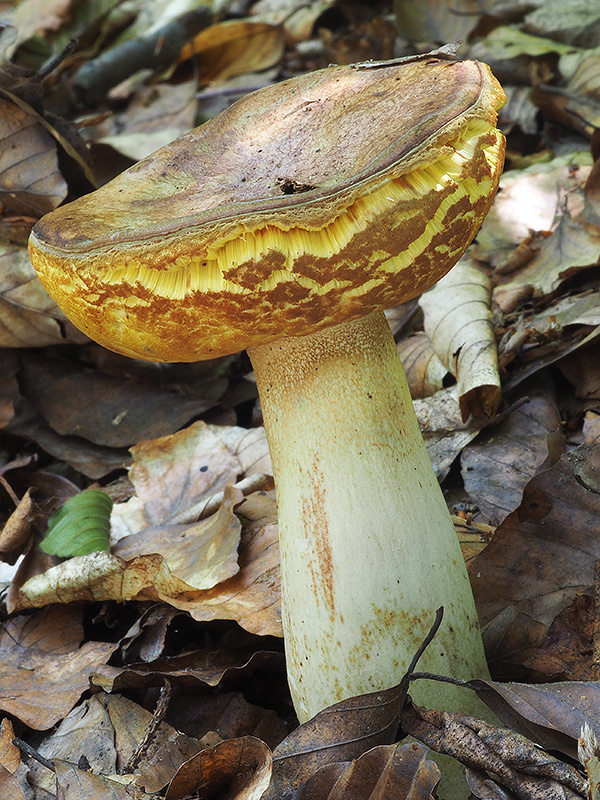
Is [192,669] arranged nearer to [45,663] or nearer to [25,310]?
[45,663]

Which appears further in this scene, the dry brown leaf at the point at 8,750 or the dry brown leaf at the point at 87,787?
the dry brown leaf at the point at 8,750

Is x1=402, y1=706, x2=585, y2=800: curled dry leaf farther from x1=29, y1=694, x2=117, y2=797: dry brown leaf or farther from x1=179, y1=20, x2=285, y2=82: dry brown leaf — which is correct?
x1=179, y1=20, x2=285, y2=82: dry brown leaf

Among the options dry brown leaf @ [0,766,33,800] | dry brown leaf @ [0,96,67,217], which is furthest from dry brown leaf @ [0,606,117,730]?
dry brown leaf @ [0,96,67,217]

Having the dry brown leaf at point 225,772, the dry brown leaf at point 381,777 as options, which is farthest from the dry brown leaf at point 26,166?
the dry brown leaf at point 381,777

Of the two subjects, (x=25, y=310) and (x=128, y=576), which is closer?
(x=128, y=576)

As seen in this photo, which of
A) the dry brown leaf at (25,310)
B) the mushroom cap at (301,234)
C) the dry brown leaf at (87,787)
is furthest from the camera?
the dry brown leaf at (25,310)

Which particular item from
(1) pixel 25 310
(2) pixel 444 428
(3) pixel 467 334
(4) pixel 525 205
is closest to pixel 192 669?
(2) pixel 444 428

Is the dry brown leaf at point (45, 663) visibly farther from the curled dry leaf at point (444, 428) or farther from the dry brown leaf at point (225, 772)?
the curled dry leaf at point (444, 428)

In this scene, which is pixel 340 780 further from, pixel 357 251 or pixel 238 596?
pixel 357 251
